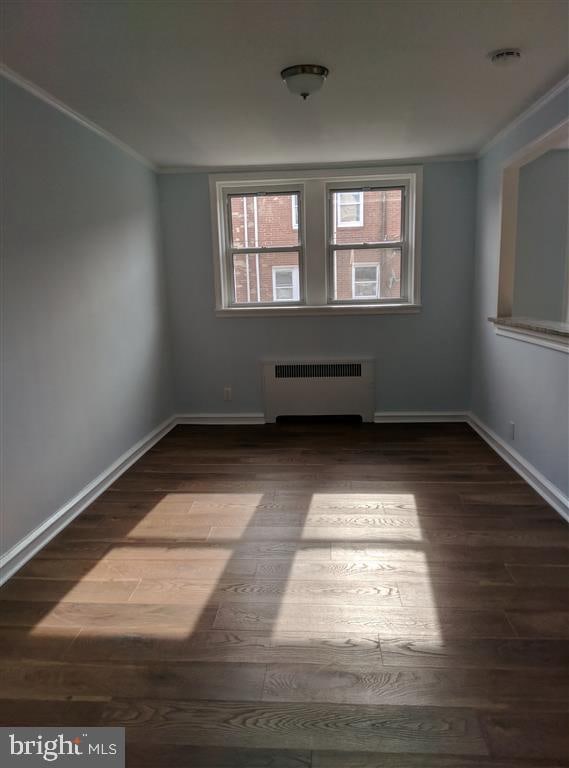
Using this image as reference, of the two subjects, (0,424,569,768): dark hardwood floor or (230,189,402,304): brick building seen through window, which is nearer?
(0,424,569,768): dark hardwood floor

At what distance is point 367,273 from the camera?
4594 mm

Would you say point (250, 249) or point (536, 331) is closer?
point (536, 331)

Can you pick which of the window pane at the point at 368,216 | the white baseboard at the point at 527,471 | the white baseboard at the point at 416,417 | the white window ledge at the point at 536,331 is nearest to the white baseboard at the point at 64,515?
the white baseboard at the point at 416,417

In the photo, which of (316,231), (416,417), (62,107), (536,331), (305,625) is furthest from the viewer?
(416,417)

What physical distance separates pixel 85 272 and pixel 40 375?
2.68 feet

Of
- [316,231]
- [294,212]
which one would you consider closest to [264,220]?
[294,212]

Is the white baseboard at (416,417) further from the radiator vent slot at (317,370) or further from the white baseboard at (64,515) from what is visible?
the white baseboard at (64,515)

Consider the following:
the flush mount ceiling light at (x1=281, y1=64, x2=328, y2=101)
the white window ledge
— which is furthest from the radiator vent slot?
the flush mount ceiling light at (x1=281, y1=64, x2=328, y2=101)

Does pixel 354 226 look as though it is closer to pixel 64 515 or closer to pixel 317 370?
pixel 317 370

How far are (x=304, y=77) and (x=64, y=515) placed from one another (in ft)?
8.55

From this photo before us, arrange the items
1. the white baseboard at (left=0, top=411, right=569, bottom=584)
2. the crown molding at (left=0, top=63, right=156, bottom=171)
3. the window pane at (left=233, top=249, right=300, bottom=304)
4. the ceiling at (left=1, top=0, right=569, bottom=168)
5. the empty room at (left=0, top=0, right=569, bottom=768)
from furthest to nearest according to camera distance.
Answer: the window pane at (left=233, top=249, right=300, bottom=304) → the white baseboard at (left=0, top=411, right=569, bottom=584) → the crown molding at (left=0, top=63, right=156, bottom=171) → the ceiling at (left=1, top=0, right=569, bottom=168) → the empty room at (left=0, top=0, right=569, bottom=768)

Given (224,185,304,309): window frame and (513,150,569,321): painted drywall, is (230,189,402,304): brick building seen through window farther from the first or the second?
(513,150,569,321): painted drywall

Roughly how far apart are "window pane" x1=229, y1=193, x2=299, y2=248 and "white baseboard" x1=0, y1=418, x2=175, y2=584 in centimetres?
202

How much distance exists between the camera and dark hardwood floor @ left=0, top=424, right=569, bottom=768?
150 centimetres
